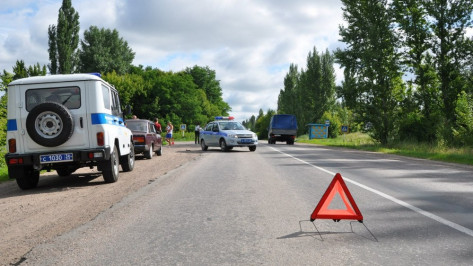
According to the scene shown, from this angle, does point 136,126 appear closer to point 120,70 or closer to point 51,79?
point 51,79

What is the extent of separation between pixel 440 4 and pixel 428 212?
2722 cm

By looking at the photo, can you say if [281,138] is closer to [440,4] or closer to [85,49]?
[440,4]

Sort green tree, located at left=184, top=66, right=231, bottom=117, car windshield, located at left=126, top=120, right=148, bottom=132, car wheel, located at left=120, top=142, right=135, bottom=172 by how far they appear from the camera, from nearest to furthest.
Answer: car wheel, located at left=120, top=142, right=135, bottom=172 → car windshield, located at left=126, top=120, right=148, bottom=132 → green tree, located at left=184, top=66, right=231, bottom=117

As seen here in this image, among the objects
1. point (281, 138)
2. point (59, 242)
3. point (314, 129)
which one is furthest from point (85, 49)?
point (59, 242)

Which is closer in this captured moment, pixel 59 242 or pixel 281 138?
pixel 59 242

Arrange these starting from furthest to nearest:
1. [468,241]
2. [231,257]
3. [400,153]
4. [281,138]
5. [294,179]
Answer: [281,138]
[400,153]
[294,179]
[468,241]
[231,257]

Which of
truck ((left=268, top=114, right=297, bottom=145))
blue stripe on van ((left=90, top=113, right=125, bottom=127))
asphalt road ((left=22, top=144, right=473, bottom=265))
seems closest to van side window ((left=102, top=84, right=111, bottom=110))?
blue stripe on van ((left=90, top=113, right=125, bottom=127))

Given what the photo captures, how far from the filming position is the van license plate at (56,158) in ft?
30.0

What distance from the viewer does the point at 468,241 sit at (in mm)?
4504

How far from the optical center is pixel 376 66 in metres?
29.4

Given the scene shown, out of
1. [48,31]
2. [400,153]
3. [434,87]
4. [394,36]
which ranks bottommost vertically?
[400,153]

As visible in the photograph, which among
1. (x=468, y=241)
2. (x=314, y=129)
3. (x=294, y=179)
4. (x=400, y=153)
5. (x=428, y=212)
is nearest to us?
(x=468, y=241)

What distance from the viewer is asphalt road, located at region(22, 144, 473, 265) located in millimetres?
4012

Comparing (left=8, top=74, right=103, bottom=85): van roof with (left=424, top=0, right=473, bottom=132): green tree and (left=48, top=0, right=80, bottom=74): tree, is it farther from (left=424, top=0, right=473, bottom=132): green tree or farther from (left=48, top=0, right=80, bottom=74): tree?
(left=48, top=0, right=80, bottom=74): tree
